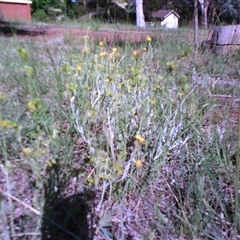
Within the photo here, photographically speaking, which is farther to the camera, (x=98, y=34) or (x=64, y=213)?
(x=98, y=34)

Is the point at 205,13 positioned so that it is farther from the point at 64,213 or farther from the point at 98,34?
the point at 64,213

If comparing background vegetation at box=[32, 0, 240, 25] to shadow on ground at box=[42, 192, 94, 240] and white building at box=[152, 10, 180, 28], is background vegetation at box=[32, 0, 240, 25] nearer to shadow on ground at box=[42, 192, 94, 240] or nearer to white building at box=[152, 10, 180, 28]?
white building at box=[152, 10, 180, 28]

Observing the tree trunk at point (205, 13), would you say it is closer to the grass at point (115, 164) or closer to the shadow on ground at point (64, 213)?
the grass at point (115, 164)

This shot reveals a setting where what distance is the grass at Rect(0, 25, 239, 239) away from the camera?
4.30 feet

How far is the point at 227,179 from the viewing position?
162 cm

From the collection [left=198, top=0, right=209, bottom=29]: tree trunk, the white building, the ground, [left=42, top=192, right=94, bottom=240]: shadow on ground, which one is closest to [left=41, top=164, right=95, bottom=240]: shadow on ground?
[left=42, top=192, right=94, bottom=240]: shadow on ground

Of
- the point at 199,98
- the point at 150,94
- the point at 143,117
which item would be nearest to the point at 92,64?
the point at 150,94

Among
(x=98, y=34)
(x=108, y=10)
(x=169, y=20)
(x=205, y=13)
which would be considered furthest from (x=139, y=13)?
(x=108, y=10)

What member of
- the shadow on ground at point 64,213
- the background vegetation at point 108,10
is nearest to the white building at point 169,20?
the background vegetation at point 108,10

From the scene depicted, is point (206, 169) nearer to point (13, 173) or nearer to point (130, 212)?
point (130, 212)

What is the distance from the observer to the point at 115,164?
1304 mm

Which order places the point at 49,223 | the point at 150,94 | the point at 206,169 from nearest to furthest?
the point at 49,223
the point at 206,169
the point at 150,94

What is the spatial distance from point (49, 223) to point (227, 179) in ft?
2.55

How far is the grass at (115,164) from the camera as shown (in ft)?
4.30
